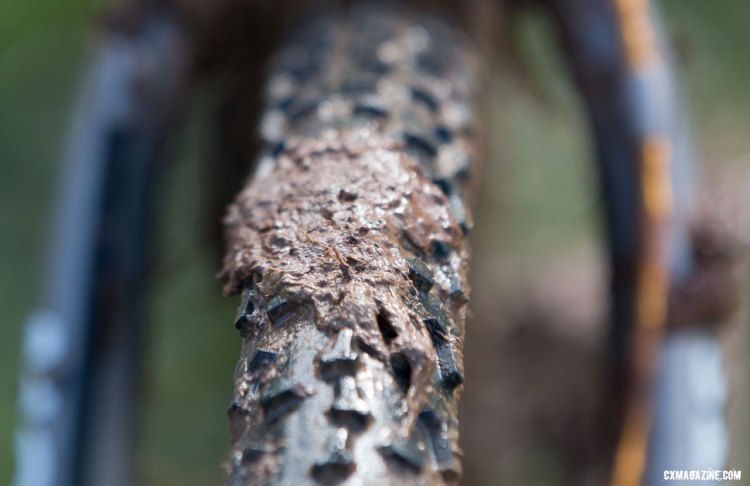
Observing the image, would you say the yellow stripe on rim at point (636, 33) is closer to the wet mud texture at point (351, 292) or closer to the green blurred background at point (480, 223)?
the green blurred background at point (480, 223)

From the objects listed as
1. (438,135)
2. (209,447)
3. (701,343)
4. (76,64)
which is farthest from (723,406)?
(76,64)

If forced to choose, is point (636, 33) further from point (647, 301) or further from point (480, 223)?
point (480, 223)

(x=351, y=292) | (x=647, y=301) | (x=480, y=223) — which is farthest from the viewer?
(x=480, y=223)

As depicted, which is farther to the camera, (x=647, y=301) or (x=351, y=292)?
(x=647, y=301)

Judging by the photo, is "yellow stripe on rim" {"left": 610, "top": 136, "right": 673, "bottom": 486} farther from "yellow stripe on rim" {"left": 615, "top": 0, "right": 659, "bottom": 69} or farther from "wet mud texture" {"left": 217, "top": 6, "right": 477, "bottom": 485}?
"wet mud texture" {"left": 217, "top": 6, "right": 477, "bottom": 485}

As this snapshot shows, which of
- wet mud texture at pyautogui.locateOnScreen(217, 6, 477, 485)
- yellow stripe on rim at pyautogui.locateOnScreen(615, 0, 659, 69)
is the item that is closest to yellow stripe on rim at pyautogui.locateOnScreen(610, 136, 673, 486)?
yellow stripe on rim at pyautogui.locateOnScreen(615, 0, 659, 69)

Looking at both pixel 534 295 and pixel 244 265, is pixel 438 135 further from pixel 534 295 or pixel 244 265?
pixel 534 295

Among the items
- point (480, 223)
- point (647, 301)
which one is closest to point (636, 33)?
point (647, 301)
